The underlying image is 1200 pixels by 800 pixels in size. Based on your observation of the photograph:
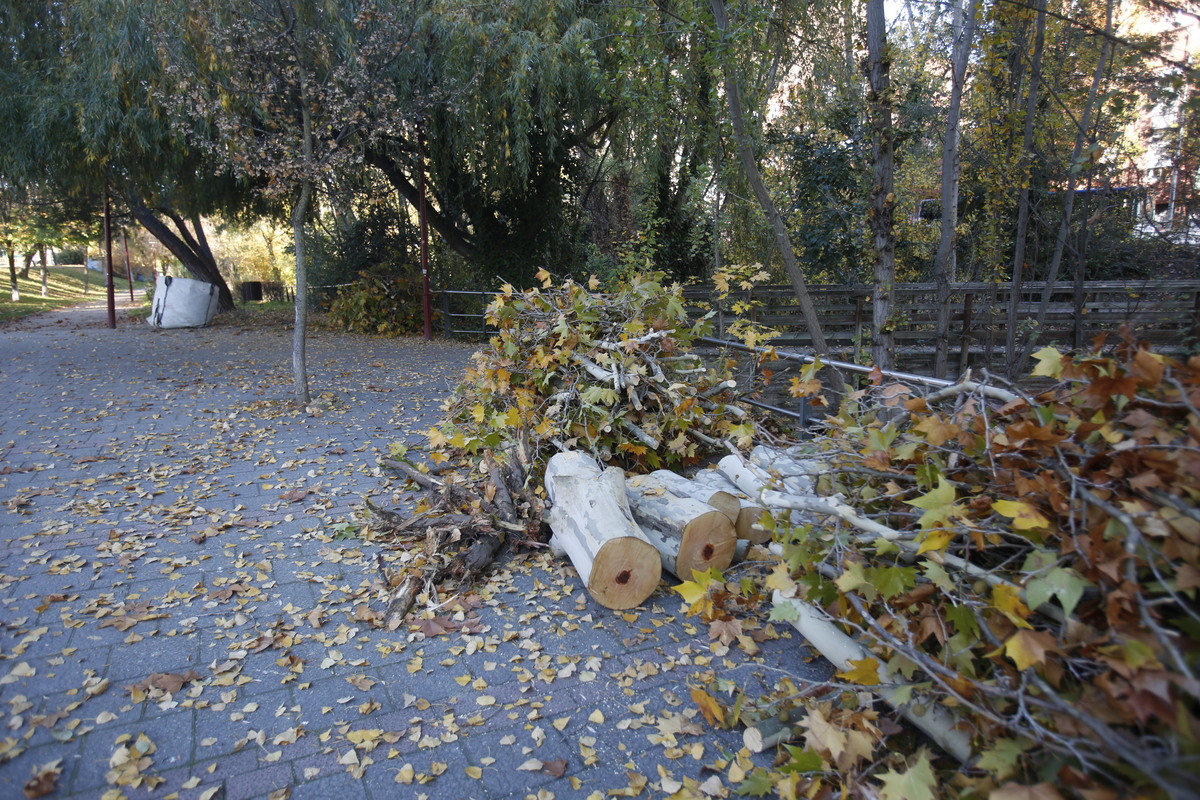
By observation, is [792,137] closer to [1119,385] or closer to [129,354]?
[1119,385]

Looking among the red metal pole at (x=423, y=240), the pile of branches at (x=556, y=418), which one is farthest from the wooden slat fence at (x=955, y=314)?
the red metal pole at (x=423, y=240)

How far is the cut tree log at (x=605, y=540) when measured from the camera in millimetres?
3311

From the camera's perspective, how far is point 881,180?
6.87m

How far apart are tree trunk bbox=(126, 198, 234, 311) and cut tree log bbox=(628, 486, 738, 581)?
1456 centimetres

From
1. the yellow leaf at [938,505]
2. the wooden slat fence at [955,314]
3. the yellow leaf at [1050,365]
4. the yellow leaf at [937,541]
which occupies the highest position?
the wooden slat fence at [955,314]

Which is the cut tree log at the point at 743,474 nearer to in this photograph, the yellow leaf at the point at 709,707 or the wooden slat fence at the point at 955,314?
the yellow leaf at the point at 709,707

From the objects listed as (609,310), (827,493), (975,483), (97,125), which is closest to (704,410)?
(609,310)

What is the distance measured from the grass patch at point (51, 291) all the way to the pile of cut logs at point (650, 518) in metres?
17.0

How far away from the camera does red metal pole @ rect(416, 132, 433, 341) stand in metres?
11.6

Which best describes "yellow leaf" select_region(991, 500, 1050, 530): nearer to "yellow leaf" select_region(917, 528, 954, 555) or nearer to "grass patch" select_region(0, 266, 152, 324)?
"yellow leaf" select_region(917, 528, 954, 555)

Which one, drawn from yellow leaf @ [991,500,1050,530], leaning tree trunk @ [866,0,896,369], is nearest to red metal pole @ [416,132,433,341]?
leaning tree trunk @ [866,0,896,369]

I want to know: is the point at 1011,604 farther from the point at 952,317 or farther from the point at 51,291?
the point at 51,291

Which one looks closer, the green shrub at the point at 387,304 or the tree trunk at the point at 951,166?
the tree trunk at the point at 951,166

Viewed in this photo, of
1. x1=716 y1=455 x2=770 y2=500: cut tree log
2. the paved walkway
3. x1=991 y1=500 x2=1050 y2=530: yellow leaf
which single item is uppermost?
x1=991 y1=500 x2=1050 y2=530: yellow leaf
